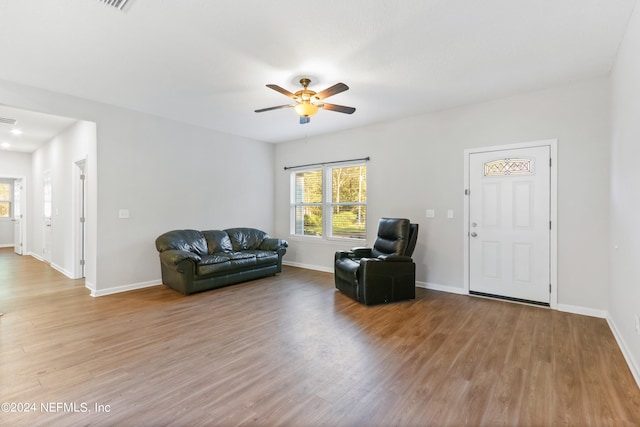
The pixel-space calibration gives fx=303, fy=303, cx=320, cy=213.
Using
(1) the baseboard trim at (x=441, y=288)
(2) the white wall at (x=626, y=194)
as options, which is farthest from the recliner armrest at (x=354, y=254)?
(2) the white wall at (x=626, y=194)

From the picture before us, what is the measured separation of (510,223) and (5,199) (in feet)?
40.2

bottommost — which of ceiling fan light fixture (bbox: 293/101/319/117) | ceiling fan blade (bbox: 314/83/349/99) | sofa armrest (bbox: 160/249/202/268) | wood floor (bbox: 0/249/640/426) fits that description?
wood floor (bbox: 0/249/640/426)

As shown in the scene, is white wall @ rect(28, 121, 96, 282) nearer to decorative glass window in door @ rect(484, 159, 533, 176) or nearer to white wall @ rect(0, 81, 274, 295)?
white wall @ rect(0, 81, 274, 295)

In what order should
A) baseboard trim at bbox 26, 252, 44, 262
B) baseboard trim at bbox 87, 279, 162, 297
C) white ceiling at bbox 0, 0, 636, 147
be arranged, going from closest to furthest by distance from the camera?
white ceiling at bbox 0, 0, 636, 147 < baseboard trim at bbox 87, 279, 162, 297 < baseboard trim at bbox 26, 252, 44, 262

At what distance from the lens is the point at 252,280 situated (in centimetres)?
507

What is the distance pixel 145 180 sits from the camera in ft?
15.4

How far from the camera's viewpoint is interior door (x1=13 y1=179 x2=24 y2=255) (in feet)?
25.7

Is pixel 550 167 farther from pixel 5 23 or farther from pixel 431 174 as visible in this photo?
pixel 5 23

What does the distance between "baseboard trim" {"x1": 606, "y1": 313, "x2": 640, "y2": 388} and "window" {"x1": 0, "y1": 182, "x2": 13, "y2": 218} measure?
42.2 feet

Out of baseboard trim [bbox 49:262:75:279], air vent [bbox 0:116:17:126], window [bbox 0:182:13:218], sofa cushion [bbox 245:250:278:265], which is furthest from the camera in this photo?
window [bbox 0:182:13:218]

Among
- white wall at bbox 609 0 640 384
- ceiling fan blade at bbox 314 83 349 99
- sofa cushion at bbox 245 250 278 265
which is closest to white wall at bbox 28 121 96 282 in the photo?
sofa cushion at bbox 245 250 278 265

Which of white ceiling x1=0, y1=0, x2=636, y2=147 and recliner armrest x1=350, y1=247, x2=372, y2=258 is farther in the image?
recliner armrest x1=350, y1=247, x2=372, y2=258

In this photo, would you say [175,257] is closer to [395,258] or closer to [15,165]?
[395,258]

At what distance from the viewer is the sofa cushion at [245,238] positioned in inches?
218
